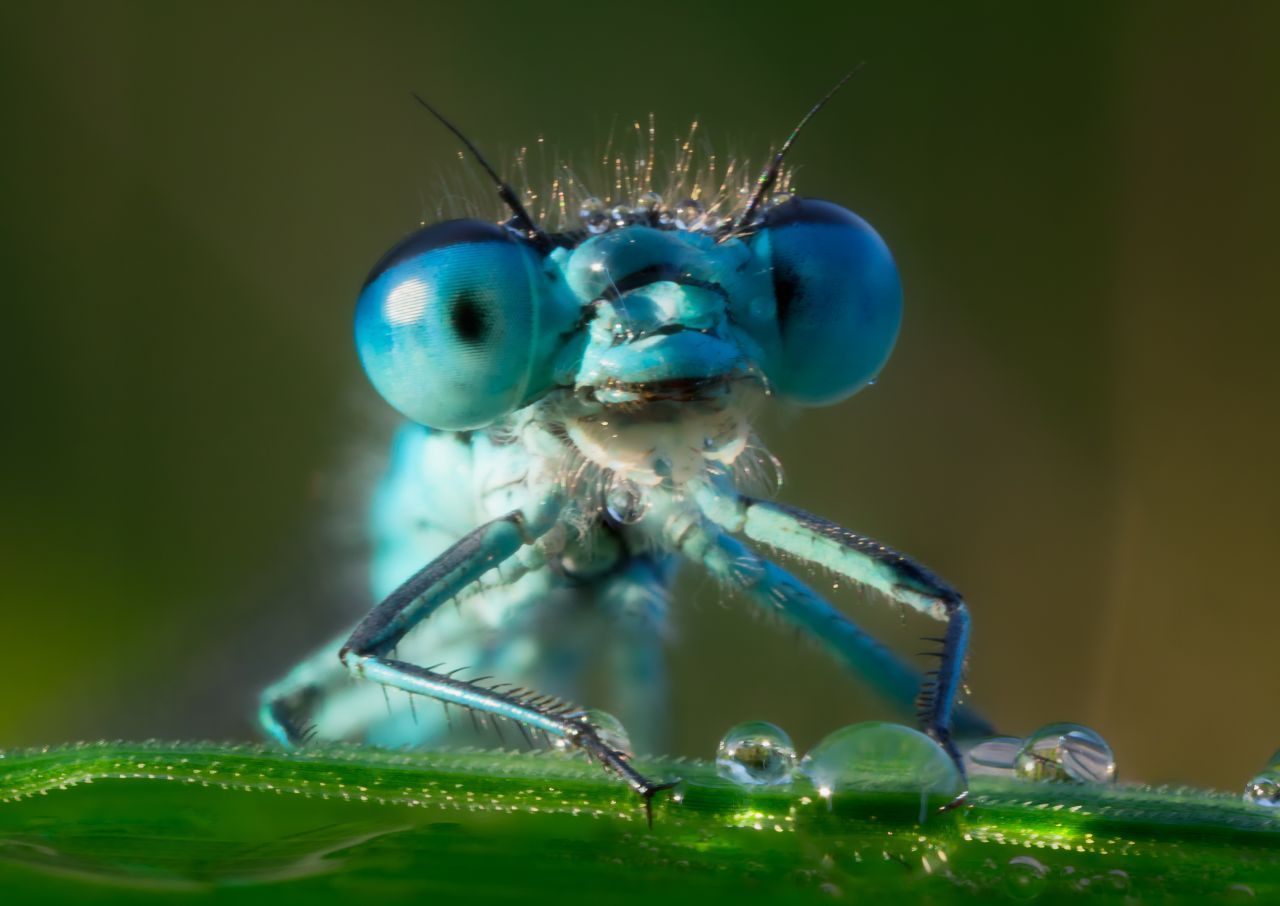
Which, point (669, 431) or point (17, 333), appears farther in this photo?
point (17, 333)

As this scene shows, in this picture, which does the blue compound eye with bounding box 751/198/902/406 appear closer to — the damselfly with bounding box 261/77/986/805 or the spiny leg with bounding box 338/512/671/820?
the damselfly with bounding box 261/77/986/805

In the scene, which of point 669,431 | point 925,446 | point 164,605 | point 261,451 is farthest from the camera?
point 925,446

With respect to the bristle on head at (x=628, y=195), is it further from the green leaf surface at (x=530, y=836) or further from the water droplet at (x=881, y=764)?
the green leaf surface at (x=530, y=836)

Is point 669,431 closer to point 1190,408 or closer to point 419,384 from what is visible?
point 419,384

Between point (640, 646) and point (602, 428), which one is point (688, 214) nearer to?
point (602, 428)

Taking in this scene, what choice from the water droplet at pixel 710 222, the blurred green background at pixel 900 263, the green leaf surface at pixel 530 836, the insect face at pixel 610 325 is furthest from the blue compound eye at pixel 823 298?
the blurred green background at pixel 900 263

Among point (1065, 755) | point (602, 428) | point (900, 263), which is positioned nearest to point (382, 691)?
point (602, 428)

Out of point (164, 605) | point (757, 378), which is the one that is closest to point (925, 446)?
point (164, 605)
